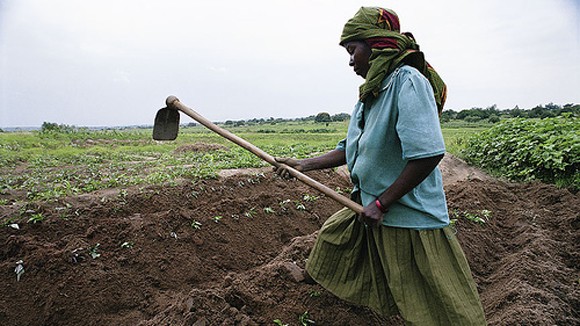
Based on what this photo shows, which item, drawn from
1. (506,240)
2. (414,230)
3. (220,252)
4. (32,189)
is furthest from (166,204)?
(506,240)

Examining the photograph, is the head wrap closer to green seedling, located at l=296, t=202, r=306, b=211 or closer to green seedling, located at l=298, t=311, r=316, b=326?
green seedling, located at l=298, t=311, r=316, b=326

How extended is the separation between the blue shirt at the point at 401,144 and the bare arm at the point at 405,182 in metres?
0.04

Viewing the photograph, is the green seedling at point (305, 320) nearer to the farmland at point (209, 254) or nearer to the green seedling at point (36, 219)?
the farmland at point (209, 254)

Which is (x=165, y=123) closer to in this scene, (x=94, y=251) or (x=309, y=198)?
(x=94, y=251)

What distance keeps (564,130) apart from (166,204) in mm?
7758

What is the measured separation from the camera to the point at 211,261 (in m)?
3.60

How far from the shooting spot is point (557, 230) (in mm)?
4641

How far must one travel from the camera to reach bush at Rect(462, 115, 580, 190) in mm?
7090

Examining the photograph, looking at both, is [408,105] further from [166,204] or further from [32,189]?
[32,189]

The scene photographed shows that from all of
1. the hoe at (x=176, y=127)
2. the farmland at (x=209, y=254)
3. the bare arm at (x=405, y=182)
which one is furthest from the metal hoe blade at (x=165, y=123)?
the bare arm at (x=405, y=182)

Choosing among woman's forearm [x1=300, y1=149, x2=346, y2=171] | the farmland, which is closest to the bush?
the farmland

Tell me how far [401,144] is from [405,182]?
17 cm

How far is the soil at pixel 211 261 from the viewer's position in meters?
2.54

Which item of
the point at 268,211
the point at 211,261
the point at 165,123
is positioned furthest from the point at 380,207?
the point at 268,211
